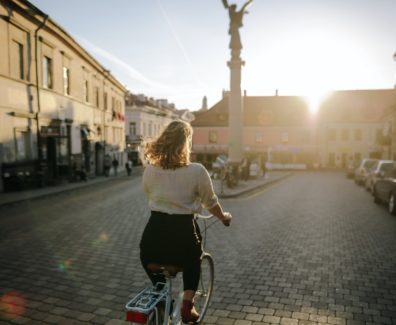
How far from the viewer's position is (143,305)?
2.66 meters

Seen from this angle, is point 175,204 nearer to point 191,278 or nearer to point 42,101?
point 191,278

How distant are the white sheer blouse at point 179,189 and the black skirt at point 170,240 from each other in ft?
0.21

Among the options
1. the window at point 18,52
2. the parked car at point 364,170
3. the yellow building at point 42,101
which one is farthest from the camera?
the parked car at point 364,170

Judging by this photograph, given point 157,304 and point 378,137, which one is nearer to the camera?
point 157,304

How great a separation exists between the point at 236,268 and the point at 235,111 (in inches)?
645

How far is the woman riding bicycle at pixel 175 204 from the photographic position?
297 cm

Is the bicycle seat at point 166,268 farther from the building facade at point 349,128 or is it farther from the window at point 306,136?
the building facade at point 349,128

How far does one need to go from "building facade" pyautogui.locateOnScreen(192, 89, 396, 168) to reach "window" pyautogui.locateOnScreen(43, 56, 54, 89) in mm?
32984

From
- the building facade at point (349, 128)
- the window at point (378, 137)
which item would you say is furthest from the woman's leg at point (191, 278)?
the building facade at point (349, 128)

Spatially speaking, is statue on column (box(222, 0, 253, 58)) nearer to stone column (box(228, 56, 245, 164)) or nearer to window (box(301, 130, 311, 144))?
stone column (box(228, 56, 245, 164))

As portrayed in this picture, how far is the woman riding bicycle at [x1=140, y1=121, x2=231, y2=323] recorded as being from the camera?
297 cm

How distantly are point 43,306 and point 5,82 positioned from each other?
48.6ft

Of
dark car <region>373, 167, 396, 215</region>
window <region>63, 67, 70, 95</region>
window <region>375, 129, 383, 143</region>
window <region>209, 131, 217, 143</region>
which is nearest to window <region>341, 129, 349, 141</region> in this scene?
window <region>375, 129, 383, 143</region>

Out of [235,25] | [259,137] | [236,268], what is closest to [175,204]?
[236,268]
